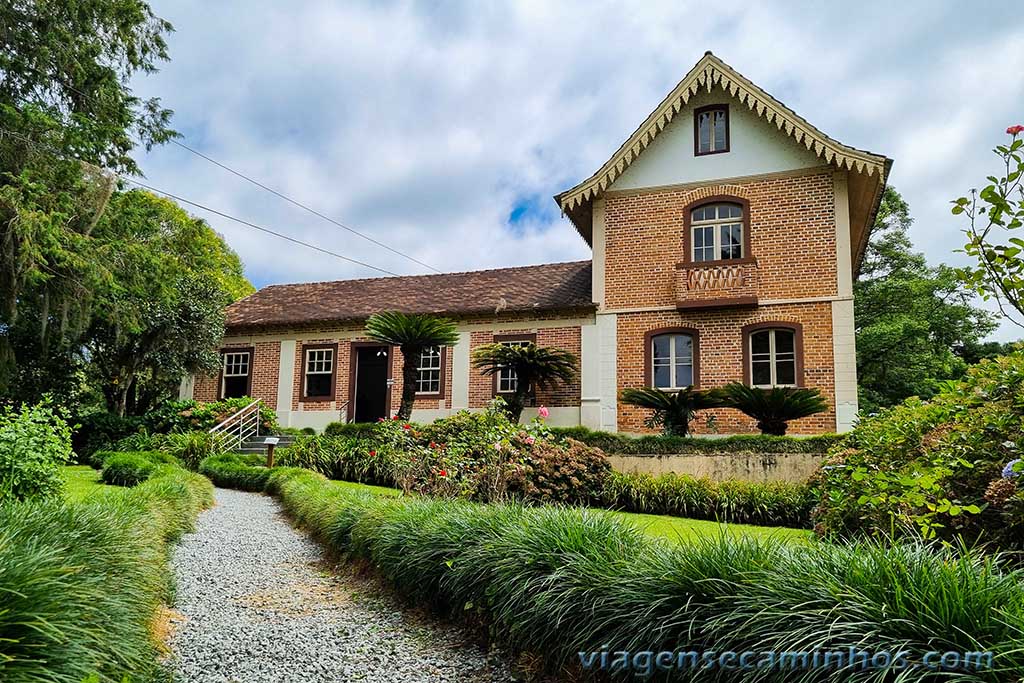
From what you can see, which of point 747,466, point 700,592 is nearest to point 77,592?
point 700,592

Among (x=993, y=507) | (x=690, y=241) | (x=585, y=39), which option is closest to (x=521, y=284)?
(x=690, y=241)

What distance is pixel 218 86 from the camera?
37.9 ft

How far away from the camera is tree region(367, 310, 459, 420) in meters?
16.7

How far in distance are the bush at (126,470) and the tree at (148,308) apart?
4173 mm

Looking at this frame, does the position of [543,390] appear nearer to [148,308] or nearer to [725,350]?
[725,350]

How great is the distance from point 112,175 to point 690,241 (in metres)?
13.1

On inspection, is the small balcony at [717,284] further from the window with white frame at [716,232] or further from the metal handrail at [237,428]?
the metal handrail at [237,428]

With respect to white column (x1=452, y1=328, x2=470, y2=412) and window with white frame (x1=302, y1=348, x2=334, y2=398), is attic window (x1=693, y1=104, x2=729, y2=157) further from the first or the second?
window with white frame (x1=302, y1=348, x2=334, y2=398)

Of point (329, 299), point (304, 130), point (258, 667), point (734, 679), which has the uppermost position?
point (304, 130)

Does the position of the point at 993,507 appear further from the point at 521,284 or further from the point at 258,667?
the point at 521,284

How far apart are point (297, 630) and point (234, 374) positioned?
18.2 m

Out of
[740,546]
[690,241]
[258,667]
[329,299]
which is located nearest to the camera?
[740,546]

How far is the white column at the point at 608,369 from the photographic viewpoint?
659 inches

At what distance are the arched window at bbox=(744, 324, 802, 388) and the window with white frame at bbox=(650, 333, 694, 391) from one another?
4.36ft
